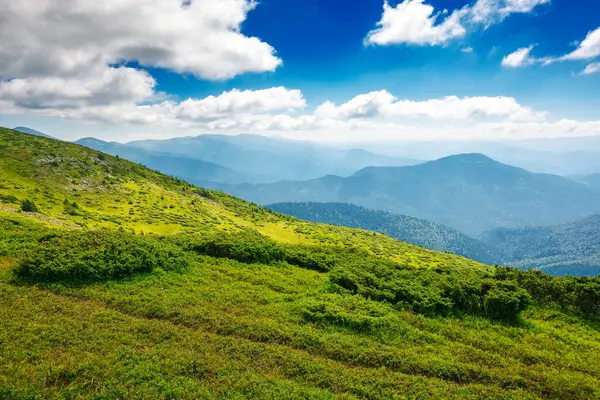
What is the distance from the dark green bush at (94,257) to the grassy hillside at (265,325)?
150 millimetres

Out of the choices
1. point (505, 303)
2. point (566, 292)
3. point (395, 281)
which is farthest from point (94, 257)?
point (566, 292)

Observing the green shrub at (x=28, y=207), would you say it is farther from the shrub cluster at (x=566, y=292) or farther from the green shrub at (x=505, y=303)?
the shrub cluster at (x=566, y=292)

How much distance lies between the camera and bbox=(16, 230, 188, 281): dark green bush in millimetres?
27016

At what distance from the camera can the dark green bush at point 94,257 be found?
27016 mm

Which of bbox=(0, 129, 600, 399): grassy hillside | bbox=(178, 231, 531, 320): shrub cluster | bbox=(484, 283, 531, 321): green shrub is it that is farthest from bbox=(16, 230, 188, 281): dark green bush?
bbox=(484, 283, 531, 321): green shrub

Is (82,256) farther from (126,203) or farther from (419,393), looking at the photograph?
(126,203)

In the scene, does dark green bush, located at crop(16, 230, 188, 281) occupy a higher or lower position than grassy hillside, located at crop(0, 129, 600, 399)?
higher

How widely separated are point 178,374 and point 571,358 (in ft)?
85.7

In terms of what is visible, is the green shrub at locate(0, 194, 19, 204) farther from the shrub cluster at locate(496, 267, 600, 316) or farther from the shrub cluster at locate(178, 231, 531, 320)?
the shrub cluster at locate(496, 267, 600, 316)

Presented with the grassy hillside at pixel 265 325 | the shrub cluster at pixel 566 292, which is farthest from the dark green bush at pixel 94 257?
the shrub cluster at pixel 566 292

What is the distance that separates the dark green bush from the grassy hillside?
15cm

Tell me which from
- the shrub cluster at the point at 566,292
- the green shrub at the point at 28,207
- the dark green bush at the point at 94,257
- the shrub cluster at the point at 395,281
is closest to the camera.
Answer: the dark green bush at the point at 94,257

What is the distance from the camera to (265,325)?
74.3 feet

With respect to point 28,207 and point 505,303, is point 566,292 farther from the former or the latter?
point 28,207
